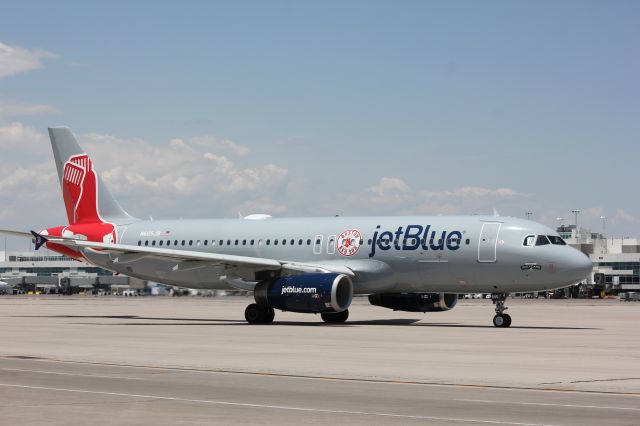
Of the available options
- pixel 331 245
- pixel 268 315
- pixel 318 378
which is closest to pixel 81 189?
pixel 268 315

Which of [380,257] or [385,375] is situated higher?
[380,257]

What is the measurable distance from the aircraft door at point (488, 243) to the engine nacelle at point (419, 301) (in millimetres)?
4607

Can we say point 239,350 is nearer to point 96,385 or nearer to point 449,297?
point 96,385

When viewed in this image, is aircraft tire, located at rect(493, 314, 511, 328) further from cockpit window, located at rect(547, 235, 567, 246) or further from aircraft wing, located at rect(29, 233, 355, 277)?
aircraft wing, located at rect(29, 233, 355, 277)

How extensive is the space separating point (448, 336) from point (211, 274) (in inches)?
665

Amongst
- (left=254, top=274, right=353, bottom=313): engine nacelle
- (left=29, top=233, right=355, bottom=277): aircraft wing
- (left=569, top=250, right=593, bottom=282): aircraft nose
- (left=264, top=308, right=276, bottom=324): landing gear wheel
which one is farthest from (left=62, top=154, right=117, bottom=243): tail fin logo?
(left=569, top=250, right=593, bottom=282): aircraft nose

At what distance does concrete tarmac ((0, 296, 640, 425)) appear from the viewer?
581 inches

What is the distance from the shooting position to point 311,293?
4150 centimetres

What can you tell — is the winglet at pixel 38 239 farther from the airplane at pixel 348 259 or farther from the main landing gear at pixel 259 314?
the main landing gear at pixel 259 314

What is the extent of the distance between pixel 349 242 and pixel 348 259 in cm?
73

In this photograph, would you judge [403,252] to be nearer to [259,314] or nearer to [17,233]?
[259,314]

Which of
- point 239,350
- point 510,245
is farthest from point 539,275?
point 239,350

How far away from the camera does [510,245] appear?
41.6 m

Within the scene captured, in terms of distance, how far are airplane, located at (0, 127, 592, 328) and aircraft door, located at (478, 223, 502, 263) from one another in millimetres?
46
